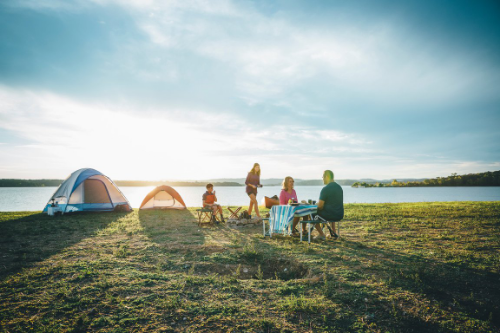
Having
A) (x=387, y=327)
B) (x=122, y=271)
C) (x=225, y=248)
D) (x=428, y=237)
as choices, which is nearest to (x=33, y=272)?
(x=122, y=271)

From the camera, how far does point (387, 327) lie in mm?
3191

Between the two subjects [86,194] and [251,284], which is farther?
[86,194]

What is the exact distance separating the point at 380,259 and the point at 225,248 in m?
3.70

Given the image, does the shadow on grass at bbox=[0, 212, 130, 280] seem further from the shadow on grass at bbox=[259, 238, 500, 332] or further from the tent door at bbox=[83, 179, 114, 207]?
the shadow on grass at bbox=[259, 238, 500, 332]

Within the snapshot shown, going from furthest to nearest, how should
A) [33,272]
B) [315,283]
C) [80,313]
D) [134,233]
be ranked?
[134,233], [33,272], [315,283], [80,313]

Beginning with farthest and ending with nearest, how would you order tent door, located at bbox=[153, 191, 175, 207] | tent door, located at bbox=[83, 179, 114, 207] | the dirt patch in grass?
tent door, located at bbox=[153, 191, 175, 207], tent door, located at bbox=[83, 179, 114, 207], the dirt patch in grass

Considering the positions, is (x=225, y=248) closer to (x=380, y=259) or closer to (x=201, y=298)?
(x=201, y=298)

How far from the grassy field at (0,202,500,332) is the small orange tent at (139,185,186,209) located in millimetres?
8648

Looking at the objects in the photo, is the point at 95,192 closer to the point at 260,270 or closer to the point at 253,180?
the point at 253,180

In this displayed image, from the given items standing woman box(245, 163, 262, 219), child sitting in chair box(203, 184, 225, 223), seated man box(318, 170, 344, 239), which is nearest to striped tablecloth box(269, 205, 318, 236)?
seated man box(318, 170, 344, 239)

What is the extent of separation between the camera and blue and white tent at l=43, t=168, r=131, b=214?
13.4m

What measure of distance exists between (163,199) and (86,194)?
4.29 m

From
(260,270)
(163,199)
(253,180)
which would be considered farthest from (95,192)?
(260,270)

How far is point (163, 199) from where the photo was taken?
55.6 feet
